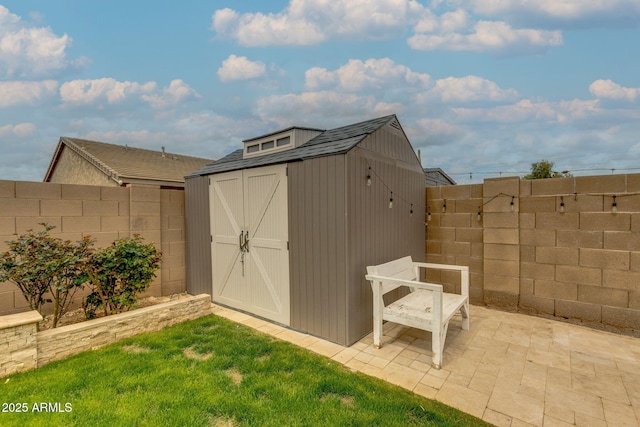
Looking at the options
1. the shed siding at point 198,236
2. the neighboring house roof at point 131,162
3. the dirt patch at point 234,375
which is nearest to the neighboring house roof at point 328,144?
the shed siding at point 198,236

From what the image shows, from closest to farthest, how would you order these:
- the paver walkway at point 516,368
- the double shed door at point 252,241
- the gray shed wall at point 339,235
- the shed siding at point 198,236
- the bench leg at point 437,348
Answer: the paver walkway at point 516,368 → the bench leg at point 437,348 → the gray shed wall at point 339,235 → the double shed door at point 252,241 → the shed siding at point 198,236

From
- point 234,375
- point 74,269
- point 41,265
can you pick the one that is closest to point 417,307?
point 234,375

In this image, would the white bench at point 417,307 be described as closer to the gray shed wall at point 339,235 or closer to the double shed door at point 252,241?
the gray shed wall at point 339,235

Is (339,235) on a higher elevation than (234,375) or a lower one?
higher

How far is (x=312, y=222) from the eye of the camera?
11.2 ft

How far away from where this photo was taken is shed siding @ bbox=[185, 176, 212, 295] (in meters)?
4.95

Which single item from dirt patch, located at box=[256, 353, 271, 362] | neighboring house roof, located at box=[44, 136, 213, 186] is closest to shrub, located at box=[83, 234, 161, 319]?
dirt patch, located at box=[256, 353, 271, 362]

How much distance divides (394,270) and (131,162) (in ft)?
36.4

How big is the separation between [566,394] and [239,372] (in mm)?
2934

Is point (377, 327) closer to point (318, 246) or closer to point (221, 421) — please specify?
point (318, 246)

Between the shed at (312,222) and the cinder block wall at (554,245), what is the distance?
3.08ft

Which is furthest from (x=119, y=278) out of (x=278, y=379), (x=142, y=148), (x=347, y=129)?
(x=142, y=148)

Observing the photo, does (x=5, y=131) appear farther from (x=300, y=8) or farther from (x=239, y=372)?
(x=239, y=372)

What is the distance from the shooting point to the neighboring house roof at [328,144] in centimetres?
332
